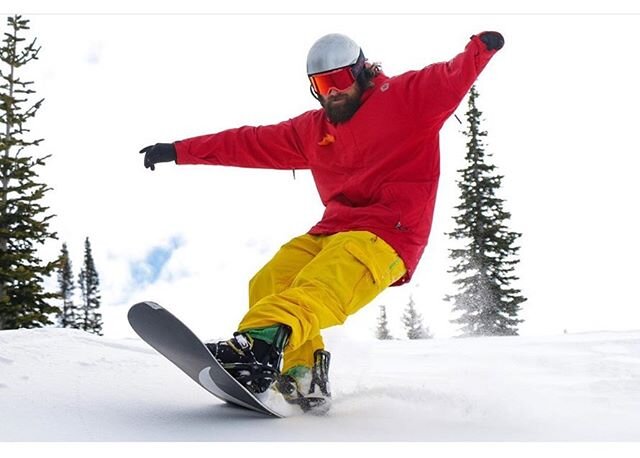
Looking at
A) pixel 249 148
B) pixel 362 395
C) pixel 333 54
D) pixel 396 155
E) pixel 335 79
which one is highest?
pixel 333 54

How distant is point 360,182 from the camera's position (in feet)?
12.4

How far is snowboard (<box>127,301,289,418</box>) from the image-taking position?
2.82 meters

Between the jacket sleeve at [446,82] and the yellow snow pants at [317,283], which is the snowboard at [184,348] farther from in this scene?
the jacket sleeve at [446,82]

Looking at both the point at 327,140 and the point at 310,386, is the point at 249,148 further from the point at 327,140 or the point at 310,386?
the point at 310,386

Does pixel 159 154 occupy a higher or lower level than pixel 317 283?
higher

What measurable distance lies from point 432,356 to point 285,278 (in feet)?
7.21

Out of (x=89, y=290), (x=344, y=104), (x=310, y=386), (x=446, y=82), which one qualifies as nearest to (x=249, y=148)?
(x=344, y=104)

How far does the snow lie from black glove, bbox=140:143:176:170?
4.23ft

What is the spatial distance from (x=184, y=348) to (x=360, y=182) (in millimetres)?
1431

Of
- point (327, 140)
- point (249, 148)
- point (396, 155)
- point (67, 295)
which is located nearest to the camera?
point (396, 155)

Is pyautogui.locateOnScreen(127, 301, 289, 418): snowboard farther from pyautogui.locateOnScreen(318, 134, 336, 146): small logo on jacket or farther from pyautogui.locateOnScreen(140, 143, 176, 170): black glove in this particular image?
pyautogui.locateOnScreen(140, 143, 176, 170): black glove

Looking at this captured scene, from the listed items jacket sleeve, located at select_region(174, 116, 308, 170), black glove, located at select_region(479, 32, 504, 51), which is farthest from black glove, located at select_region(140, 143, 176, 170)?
black glove, located at select_region(479, 32, 504, 51)

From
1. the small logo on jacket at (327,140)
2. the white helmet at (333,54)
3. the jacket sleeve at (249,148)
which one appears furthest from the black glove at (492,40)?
the jacket sleeve at (249,148)

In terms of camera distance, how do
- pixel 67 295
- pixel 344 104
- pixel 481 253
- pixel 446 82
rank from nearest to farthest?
pixel 446 82 → pixel 344 104 → pixel 481 253 → pixel 67 295
